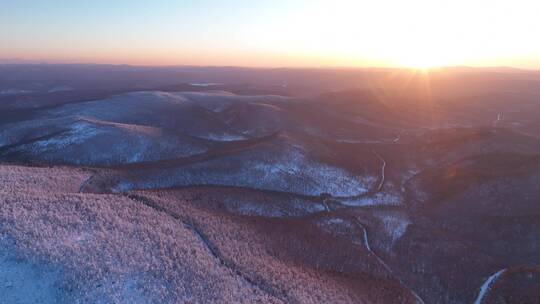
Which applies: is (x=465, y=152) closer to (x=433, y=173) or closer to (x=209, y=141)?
(x=433, y=173)

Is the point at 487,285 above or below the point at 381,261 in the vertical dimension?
below

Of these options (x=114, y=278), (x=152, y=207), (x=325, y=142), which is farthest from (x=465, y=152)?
(x=114, y=278)

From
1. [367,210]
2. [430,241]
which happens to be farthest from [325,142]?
[430,241]

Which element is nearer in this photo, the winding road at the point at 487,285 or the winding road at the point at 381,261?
the winding road at the point at 381,261

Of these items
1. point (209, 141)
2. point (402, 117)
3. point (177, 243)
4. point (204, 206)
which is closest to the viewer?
point (177, 243)

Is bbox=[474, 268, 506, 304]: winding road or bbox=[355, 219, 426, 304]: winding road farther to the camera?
bbox=[474, 268, 506, 304]: winding road

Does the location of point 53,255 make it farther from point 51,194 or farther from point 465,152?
point 465,152

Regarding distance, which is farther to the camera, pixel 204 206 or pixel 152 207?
pixel 204 206

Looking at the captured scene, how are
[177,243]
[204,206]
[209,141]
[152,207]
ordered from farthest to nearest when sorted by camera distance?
1. [209,141]
2. [204,206]
3. [152,207]
4. [177,243]

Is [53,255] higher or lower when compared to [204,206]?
higher

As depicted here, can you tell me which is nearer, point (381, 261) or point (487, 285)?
point (487, 285)
